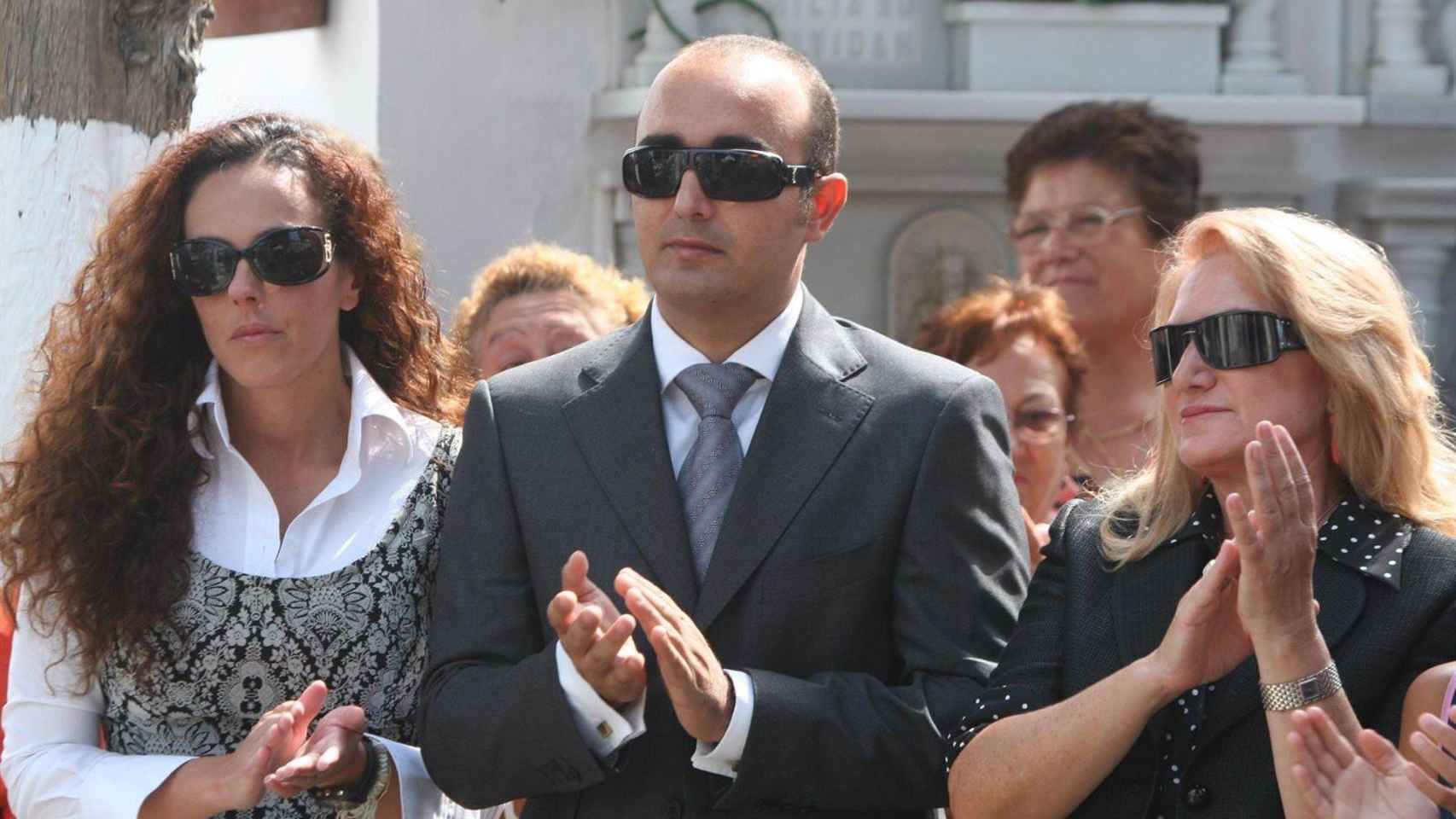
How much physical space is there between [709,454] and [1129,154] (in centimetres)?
252

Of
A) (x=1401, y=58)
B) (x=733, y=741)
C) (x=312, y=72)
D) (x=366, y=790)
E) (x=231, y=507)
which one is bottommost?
(x=366, y=790)

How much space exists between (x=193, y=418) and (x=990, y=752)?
61.1 inches

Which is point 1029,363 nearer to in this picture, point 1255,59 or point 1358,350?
point 1358,350

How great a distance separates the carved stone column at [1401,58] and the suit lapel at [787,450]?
5.68 m

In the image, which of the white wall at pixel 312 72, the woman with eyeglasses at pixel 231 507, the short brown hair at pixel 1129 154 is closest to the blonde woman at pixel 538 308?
the short brown hair at pixel 1129 154

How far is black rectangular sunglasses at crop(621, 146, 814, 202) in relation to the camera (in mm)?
3488

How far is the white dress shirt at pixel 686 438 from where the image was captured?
3230 mm

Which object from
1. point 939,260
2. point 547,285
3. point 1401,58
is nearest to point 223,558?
point 547,285

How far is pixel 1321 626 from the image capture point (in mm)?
3115

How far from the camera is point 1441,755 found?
278cm

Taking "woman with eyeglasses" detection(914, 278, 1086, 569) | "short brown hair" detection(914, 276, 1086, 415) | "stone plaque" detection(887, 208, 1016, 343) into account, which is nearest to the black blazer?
"woman with eyeglasses" detection(914, 278, 1086, 569)

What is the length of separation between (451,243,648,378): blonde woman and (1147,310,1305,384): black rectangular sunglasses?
2.30 m

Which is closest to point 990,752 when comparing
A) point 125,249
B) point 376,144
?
point 125,249

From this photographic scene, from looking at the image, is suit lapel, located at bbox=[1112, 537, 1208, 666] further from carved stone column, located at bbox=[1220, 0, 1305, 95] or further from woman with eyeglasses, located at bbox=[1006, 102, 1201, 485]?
carved stone column, located at bbox=[1220, 0, 1305, 95]
